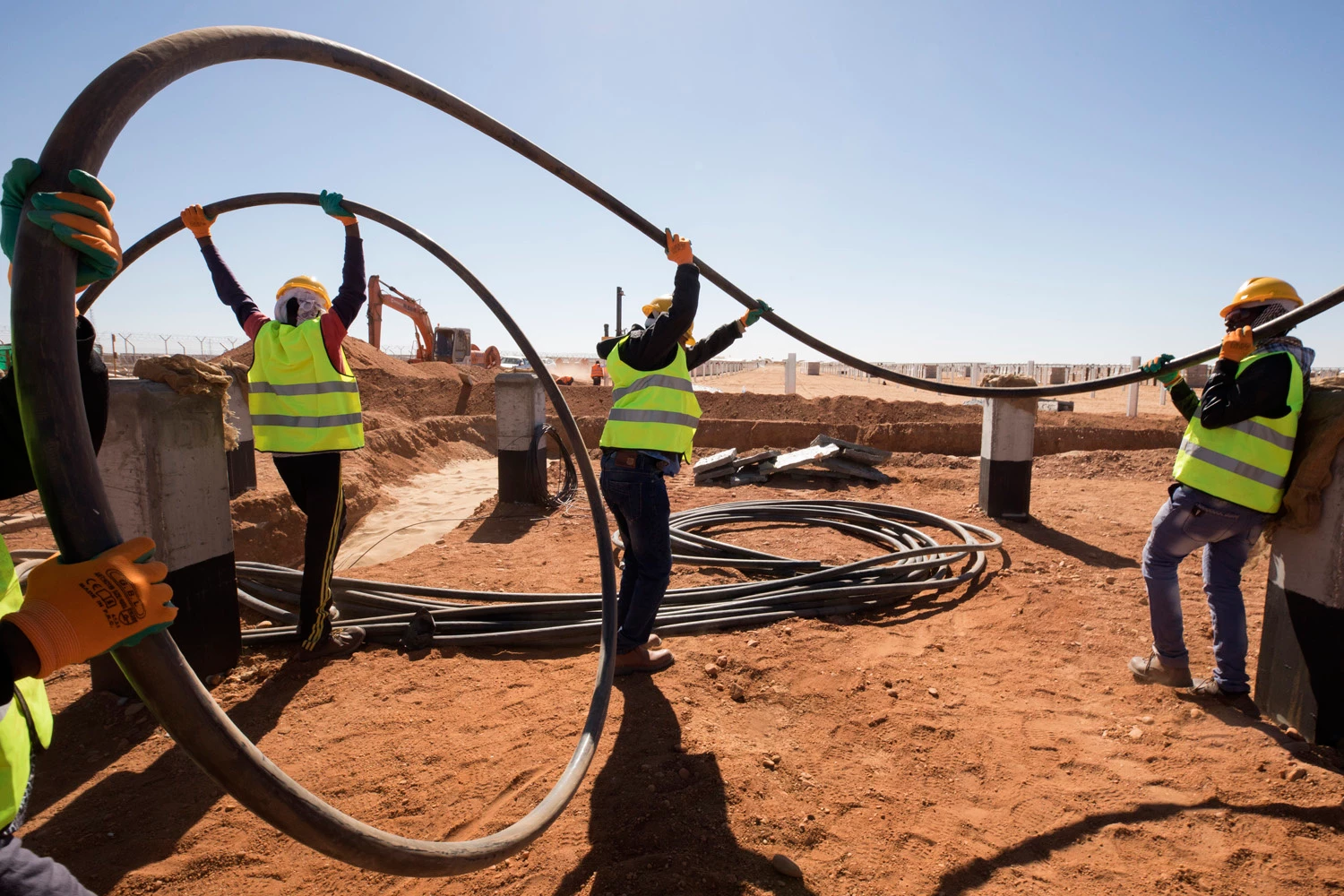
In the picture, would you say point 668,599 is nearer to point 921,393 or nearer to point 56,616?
point 56,616

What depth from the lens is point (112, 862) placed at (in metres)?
2.43

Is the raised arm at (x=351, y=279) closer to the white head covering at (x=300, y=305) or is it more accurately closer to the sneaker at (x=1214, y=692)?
the white head covering at (x=300, y=305)

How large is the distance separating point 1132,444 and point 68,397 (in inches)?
661

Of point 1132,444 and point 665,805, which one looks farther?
point 1132,444

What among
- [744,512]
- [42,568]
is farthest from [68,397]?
[744,512]

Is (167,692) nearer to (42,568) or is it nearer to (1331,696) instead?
(42,568)

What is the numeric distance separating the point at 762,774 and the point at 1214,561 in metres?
2.51

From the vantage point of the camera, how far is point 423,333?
84.8ft

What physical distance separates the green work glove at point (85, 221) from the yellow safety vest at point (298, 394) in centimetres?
242

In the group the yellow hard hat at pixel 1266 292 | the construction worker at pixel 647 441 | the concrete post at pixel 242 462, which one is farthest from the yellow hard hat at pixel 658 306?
the concrete post at pixel 242 462

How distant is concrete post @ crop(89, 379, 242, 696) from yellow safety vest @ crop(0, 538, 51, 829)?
7.34ft

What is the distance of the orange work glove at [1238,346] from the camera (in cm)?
320

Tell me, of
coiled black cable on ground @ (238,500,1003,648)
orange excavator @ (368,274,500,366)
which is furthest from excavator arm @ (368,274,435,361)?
coiled black cable on ground @ (238,500,1003,648)

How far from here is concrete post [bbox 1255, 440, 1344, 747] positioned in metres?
3.04
